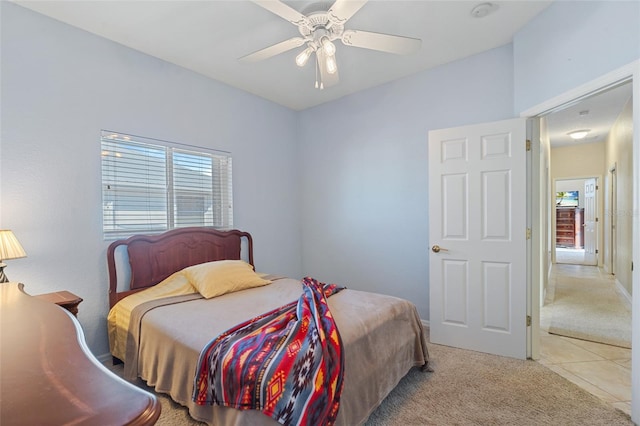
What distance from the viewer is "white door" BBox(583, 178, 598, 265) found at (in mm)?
6207

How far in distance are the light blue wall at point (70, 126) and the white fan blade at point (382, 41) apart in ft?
6.55

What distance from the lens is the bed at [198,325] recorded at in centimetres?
174

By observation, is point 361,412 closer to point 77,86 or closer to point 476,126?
point 476,126

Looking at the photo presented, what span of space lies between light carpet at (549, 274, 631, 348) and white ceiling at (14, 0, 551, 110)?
2981 mm

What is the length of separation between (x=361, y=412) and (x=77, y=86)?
3218 mm

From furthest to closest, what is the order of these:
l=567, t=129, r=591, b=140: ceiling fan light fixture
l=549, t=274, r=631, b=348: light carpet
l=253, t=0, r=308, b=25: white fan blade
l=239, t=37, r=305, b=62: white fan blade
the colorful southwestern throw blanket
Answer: l=567, t=129, r=591, b=140: ceiling fan light fixture → l=549, t=274, r=631, b=348: light carpet → l=239, t=37, r=305, b=62: white fan blade → l=253, t=0, r=308, b=25: white fan blade → the colorful southwestern throw blanket

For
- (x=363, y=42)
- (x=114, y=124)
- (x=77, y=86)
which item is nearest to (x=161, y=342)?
(x=114, y=124)

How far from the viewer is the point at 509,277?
2.69m

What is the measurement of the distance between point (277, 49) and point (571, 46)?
6.91ft

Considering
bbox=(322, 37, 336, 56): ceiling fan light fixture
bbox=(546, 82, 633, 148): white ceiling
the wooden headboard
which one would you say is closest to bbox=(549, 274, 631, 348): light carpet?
bbox=(546, 82, 633, 148): white ceiling

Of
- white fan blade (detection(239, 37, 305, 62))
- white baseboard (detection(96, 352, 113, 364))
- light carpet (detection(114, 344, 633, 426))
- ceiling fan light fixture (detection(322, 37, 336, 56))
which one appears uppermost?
white fan blade (detection(239, 37, 305, 62))

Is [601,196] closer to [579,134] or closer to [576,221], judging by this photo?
[579,134]

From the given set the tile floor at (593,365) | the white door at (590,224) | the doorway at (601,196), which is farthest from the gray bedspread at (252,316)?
the white door at (590,224)

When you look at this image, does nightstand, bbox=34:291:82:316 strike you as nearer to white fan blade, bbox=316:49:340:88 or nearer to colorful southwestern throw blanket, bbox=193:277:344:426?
colorful southwestern throw blanket, bbox=193:277:344:426
